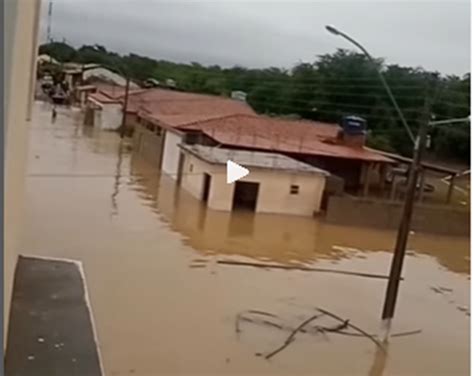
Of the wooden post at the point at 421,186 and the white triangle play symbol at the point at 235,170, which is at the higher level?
the white triangle play symbol at the point at 235,170

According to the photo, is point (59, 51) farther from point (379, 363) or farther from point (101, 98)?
point (101, 98)

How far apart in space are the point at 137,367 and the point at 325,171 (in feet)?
9.07

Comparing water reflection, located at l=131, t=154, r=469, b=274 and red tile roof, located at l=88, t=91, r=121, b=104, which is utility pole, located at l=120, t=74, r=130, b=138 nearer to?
red tile roof, located at l=88, t=91, r=121, b=104

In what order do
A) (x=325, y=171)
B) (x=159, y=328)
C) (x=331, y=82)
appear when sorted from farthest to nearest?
(x=325, y=171)
(x=159, y=328)
(x=331, y=82)

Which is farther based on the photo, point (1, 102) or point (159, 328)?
point (159, 328)

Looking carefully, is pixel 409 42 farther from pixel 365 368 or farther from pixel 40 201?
pixel 40 201

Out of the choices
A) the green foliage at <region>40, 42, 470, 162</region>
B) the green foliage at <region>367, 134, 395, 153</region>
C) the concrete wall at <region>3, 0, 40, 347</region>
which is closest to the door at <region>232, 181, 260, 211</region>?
the green foliage at <region>367, 134, 395, 153</region>

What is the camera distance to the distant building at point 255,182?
4.75 m

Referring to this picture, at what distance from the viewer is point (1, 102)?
214 millimetres

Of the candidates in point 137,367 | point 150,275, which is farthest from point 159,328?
point 150,275

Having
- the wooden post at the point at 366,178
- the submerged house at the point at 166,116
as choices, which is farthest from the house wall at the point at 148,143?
the wooden post at the point at 366,178

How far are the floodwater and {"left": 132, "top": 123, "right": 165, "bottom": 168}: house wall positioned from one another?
0.09 m

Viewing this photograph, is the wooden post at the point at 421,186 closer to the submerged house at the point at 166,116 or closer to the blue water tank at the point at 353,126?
the blue water tank at the point at 353,126

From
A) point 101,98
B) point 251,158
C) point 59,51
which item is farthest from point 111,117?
point 59,51
